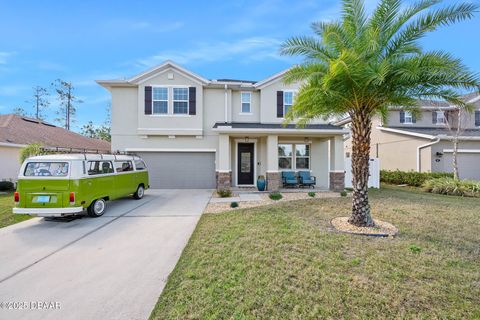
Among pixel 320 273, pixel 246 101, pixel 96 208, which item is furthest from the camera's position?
pixel 246 101

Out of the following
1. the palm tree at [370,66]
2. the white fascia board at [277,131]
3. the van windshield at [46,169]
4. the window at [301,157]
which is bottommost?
the van windshield at [46,169]

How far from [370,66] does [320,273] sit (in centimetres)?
499

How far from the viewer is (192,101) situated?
1288 cm

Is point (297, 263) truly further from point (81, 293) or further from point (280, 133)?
point (280, 133)

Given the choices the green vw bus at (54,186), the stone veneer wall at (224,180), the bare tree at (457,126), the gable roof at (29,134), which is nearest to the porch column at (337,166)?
the stone veneer wall at (224,180)

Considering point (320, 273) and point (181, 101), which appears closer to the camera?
point (320, 273)

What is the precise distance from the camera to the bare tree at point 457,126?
14289mm

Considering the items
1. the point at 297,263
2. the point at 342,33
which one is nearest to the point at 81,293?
the point at 297,263

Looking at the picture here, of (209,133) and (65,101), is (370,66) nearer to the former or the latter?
(209,133)

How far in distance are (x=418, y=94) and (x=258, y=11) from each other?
8.12m

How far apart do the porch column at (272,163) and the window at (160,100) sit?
6.15 meters

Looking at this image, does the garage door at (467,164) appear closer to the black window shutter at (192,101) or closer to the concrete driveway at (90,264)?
the black window shutter at (192,101)

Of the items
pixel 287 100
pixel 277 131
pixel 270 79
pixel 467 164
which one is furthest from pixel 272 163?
pixel 467 164

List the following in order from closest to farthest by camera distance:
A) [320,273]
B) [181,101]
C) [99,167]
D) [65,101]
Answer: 1. [320,273]
2. [99,167]
3. [181,101]
4. [65,101]
